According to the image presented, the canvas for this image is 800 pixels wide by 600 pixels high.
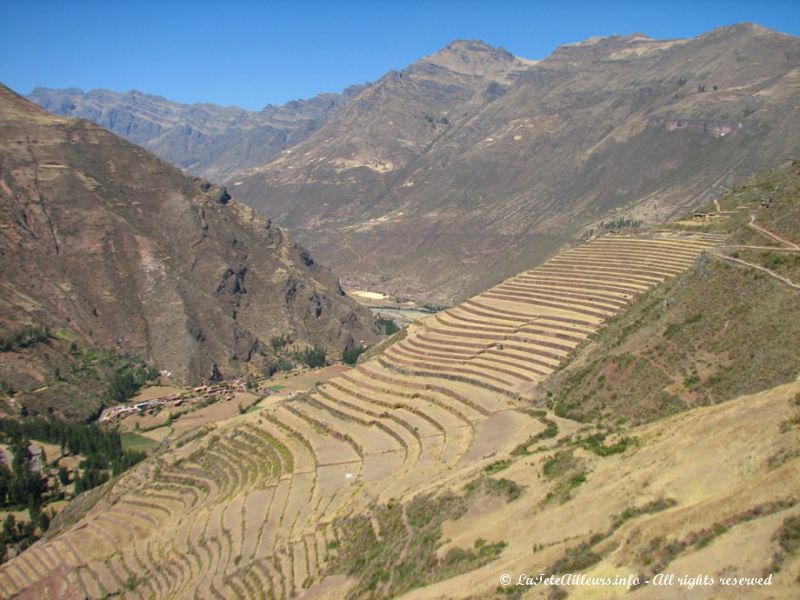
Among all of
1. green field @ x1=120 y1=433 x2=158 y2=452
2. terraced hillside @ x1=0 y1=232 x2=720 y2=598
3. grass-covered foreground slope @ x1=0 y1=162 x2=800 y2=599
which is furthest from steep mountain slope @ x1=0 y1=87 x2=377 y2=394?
terraced hillside @ x1=0 y1=232 x2=720 y2=598

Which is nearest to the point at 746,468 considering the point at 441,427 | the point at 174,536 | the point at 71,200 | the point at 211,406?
the point at 441,427

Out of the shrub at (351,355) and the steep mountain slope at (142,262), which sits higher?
the steep mountain slope at (142,262)

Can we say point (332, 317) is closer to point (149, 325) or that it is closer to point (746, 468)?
point (149, 325)

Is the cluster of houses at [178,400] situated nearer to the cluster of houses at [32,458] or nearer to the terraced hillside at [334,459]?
the cluster of houses at [32,458]

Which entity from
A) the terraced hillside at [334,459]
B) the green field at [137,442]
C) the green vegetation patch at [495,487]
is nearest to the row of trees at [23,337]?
the green field at [137,442]

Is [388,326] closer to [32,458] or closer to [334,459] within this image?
[32,458]

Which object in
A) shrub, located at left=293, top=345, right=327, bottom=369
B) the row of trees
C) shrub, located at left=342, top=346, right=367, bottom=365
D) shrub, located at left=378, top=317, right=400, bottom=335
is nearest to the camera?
the row of trees

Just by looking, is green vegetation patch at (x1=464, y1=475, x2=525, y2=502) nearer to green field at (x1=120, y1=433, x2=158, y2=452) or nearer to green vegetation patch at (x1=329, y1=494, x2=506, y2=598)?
green vegetation patch at (x1=329, y1=494, x2=506, y2=598)
